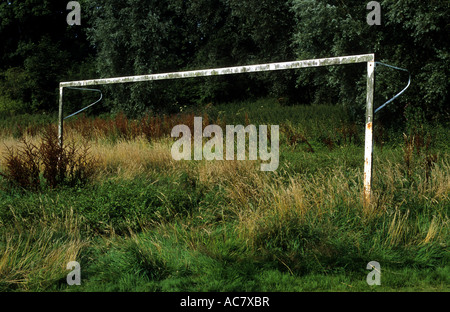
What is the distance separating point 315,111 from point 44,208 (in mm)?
11125

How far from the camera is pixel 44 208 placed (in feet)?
17.9

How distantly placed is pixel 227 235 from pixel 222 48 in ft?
62.6

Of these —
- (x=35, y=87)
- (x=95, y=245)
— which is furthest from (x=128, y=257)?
(x=35, y=87)

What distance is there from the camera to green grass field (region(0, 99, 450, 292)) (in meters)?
3.83

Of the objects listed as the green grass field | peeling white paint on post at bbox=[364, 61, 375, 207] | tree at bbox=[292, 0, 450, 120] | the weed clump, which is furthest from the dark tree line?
the weed clump

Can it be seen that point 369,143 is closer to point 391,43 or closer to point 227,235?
point 227,235

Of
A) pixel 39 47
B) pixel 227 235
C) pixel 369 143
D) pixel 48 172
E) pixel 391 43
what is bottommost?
pixel 227 235

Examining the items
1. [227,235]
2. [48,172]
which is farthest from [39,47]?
[227,235]

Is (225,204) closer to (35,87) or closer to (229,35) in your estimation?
(229,35)

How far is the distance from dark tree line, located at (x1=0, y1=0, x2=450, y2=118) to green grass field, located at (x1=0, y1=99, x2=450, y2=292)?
635cm

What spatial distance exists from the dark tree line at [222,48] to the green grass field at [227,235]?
635 cm

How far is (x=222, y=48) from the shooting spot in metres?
22.5

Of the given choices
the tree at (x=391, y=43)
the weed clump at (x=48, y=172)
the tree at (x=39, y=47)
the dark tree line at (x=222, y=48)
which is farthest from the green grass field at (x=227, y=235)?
the tree at (x=39, y=47)

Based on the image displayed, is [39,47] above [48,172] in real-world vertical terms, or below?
above
